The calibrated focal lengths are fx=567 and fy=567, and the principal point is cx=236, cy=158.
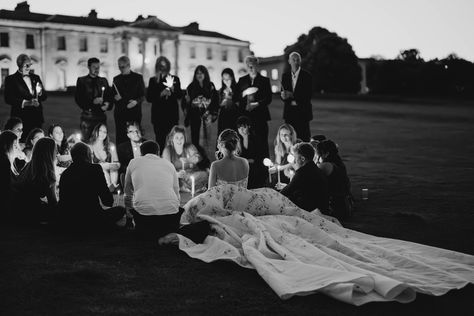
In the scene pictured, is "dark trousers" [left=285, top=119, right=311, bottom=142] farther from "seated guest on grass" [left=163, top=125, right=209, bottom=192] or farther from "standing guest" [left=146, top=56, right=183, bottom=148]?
"seated guest on grass" [left=163, top=125, right=209, bottom=192]

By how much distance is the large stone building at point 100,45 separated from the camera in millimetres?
72938

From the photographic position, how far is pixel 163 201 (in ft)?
23.2

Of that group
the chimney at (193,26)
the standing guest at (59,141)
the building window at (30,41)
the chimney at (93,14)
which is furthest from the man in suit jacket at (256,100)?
the chimney at (193,26)

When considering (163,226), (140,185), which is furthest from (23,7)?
(163,226)

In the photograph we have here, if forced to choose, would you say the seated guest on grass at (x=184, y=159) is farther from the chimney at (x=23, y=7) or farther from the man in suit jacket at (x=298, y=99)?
the chimney at (x=23, y=7)

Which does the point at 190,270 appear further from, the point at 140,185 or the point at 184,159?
the point at 184,159

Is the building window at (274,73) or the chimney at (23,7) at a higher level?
the chimney at (23,7)

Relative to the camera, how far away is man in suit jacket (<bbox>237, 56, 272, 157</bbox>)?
12125 millimetres

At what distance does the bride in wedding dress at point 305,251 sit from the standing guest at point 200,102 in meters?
4.40

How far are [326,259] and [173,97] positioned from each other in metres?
7.14

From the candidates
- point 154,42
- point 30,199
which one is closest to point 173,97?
point 30,199

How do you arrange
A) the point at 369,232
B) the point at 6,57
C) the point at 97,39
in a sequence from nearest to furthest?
the point at 369,232
the point at 6,57
the point at 97,39

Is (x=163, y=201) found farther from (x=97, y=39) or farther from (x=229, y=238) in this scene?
(x=97, y=39)

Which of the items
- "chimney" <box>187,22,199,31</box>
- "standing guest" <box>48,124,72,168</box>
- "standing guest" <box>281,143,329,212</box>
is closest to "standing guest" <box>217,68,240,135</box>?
"standing guest" <box>48,124,72,168</box>
